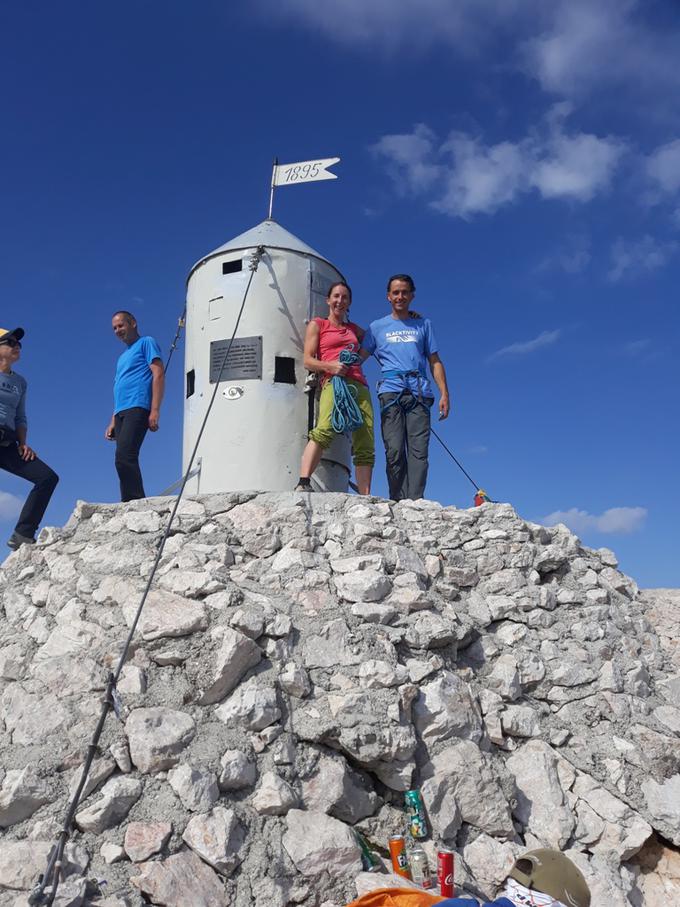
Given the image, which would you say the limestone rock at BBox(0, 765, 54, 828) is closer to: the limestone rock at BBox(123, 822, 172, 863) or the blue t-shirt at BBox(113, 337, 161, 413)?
the limestone rock at BBox(123, 822, 172, 863)

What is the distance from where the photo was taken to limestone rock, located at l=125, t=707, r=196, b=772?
435 centimetres

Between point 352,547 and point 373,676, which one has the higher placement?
point 352,547

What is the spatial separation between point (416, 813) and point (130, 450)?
428cm

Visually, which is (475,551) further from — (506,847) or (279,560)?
(506,847)

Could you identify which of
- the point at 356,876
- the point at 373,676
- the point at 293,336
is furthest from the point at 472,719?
the point at 293,336

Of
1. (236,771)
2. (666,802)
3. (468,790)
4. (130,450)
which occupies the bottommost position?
(236,771)

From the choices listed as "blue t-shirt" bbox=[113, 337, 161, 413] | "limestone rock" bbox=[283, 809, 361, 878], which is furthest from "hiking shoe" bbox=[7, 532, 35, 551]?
"limestone rock" bbox=[283, 809, 361, 878]

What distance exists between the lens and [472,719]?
5184 millimetres

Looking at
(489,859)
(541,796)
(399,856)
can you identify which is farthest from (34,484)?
(541,796)

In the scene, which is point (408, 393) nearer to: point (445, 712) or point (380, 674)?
point (380, 674)

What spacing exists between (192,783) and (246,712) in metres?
0.56

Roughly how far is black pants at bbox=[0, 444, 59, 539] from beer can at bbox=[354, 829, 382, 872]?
424 cm

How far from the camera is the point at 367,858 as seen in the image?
14.2 ft

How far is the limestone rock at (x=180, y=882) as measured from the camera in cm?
379
